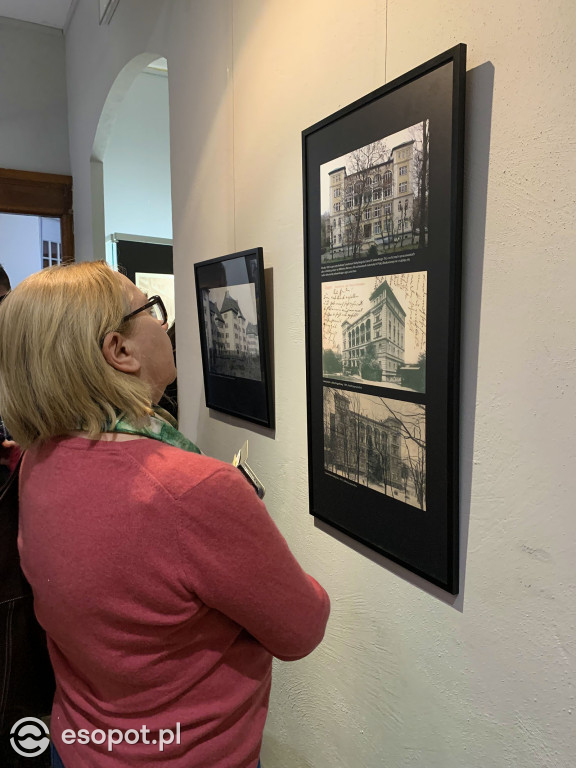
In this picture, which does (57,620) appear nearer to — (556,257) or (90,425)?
(90,425)

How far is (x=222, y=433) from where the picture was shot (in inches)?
77.7

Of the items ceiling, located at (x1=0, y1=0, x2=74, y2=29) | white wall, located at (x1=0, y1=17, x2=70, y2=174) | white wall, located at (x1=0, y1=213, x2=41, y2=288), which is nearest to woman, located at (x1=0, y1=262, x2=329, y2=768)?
white wall, located at (x1=0, y1=17, x2=70, y2=174)

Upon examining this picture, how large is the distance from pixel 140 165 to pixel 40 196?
2.61 feet

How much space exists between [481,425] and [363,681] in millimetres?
714

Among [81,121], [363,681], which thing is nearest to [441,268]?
[363,681]

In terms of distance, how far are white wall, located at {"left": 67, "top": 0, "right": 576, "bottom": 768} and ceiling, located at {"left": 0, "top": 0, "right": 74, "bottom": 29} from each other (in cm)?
227

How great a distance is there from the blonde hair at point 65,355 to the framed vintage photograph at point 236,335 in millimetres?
740

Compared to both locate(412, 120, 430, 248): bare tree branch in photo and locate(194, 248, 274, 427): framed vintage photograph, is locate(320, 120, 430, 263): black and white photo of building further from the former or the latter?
locate(194, 248, 274, 427): framed vintage photograph

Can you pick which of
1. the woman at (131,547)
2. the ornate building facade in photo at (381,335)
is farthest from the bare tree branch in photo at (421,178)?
the woman at (131,547)

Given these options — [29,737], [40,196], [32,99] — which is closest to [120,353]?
[29,737]

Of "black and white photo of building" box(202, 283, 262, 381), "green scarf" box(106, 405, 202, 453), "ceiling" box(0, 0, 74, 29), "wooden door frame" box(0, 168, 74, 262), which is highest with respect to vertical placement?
"ceiling" box(0, 0, 74, 29)

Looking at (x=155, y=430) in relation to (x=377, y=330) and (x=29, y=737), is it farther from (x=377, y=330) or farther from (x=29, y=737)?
(x=29, y=737)

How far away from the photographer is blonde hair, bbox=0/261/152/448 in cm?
84

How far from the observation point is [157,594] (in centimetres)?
79
